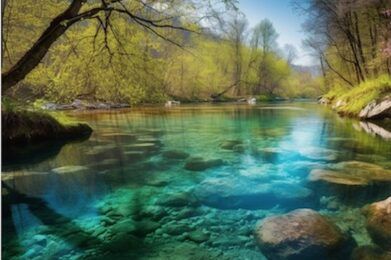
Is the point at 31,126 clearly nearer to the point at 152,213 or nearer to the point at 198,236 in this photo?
the point at 152,213

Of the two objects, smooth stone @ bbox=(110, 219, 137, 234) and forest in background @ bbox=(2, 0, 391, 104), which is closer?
smooth stone @ bbox=(110, 219, 137, 234)

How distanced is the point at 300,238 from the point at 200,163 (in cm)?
357

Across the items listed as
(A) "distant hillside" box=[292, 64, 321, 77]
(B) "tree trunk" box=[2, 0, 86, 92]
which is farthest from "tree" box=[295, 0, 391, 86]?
(B) "tree trunk" box=[2, 0, 86, 92]

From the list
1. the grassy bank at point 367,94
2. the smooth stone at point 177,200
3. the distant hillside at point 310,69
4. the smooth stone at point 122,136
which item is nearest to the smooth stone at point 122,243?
the smooth stone at point 177,200

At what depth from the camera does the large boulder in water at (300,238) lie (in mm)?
2561

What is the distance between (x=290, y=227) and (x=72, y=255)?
175cm

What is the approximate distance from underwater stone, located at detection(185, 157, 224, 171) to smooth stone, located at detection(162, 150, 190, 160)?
12.3 inches

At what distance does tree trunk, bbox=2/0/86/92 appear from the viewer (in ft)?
14.8

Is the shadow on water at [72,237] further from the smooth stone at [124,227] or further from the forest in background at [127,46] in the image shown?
the forest in background at [127,46]

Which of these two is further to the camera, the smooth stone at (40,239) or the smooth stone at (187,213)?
the smooth stone at (187,213)

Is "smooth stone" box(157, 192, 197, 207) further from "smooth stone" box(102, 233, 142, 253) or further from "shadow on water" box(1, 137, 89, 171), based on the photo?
"shadow on water" box(1, 137, 89, 171)

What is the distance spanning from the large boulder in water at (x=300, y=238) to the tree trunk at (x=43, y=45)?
3628mm

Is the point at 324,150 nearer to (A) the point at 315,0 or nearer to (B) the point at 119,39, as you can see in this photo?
(B) the point at 119,39

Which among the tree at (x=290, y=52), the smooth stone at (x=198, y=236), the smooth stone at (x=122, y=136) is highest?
the tree at (x=290, y=52)
